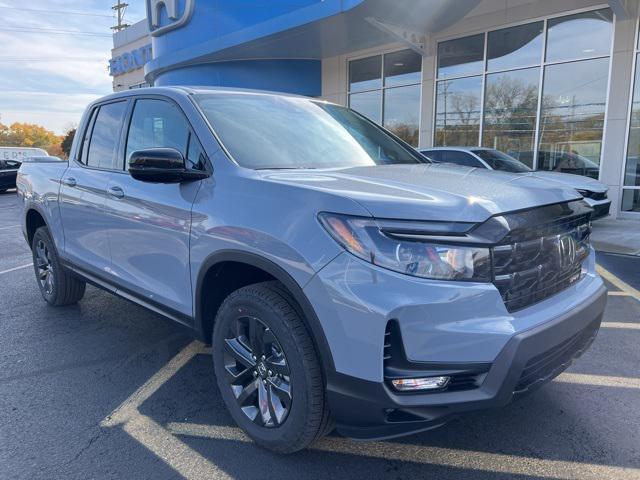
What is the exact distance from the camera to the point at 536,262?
2197 mm

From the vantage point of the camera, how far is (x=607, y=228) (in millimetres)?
9594

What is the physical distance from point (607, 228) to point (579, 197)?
26.7ft

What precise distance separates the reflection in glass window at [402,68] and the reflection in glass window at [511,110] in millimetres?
2336

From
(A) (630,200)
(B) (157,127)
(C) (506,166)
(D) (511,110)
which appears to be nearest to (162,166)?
(B) (157,127)

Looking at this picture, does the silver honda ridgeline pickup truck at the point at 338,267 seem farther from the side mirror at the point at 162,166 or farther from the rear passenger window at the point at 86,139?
the rear passenger window at the point at 86,139

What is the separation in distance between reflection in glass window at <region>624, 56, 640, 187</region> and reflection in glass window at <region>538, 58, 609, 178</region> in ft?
1.84

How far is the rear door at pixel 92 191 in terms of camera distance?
12.0 ft

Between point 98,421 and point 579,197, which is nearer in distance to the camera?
point 579,197

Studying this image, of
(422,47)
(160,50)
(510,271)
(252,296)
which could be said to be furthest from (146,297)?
(160,50)

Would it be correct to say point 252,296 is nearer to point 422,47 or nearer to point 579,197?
point 579,197

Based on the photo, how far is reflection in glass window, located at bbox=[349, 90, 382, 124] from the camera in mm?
15328

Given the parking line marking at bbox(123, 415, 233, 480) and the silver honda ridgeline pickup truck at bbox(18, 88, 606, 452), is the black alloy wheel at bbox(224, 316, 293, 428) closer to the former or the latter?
the silver honda ridgeline pickup truck at bbox(18, 88, 606, 452)

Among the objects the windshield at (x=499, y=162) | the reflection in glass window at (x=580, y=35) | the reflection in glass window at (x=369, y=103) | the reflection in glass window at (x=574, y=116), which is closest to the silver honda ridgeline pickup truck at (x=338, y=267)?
the windshield at (x=499, y=162)

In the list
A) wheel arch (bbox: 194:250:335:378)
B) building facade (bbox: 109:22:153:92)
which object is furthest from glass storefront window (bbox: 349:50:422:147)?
building facade (bbox: 109:22:153:92)
